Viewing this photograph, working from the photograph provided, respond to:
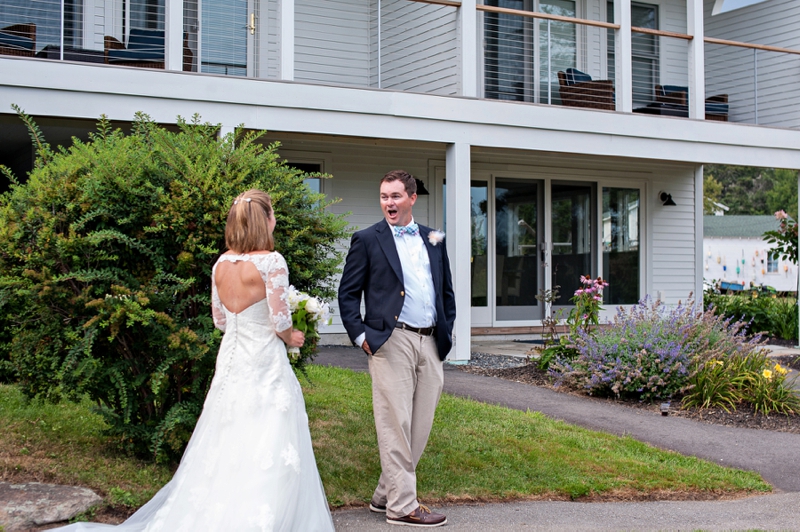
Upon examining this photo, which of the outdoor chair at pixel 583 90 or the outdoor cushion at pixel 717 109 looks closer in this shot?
the outdoor chair at pixel 583 90

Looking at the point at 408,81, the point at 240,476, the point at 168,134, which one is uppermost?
the point at 408,81

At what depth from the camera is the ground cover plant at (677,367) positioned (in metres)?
7.85

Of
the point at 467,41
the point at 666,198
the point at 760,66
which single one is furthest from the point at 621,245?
the point at 467,41

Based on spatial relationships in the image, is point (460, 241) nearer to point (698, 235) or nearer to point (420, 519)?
point (698, 235)

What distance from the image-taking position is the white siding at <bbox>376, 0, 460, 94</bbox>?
38.4 feet

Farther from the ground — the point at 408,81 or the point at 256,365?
the point at 408,81

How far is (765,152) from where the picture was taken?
12.7 meters

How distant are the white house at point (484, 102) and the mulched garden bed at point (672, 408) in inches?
22.4

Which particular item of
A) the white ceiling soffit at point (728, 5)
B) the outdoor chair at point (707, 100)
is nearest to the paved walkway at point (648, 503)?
the outdoor chair at point (707, 100)

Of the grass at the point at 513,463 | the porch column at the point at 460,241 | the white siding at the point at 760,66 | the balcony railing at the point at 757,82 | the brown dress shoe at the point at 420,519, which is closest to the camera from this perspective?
the brown dress shoe at the point at 420,519

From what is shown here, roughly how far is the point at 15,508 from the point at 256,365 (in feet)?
4.69

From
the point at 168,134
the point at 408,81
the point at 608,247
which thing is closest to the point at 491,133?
the point at 408,81

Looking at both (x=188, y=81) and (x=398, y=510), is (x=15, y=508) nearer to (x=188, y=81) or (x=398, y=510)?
(x=398, y=510)

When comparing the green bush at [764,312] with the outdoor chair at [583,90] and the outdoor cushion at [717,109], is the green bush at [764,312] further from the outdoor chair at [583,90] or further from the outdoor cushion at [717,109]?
the outdoor chair at [583,90]
